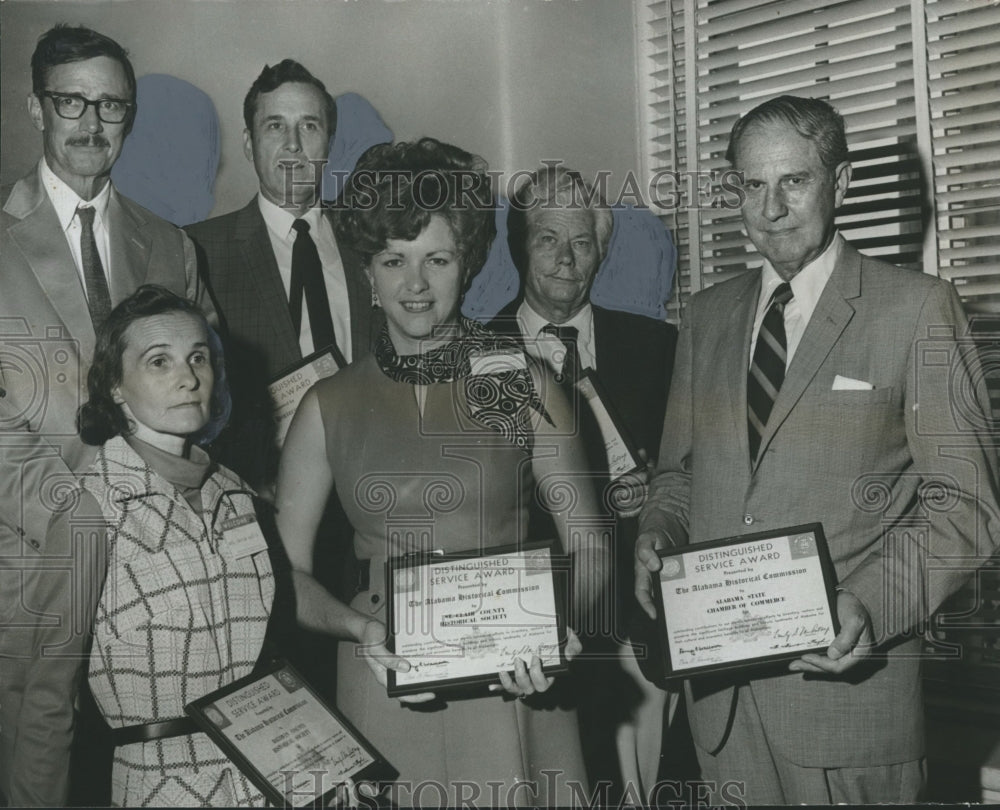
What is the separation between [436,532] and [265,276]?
2.50 ft

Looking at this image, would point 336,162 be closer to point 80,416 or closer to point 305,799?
point 80,416

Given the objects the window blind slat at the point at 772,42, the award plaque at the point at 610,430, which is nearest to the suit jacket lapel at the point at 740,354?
the award plaque at the point at 610,430

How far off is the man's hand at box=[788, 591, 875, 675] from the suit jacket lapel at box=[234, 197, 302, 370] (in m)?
1.37

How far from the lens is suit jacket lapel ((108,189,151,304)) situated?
237cm

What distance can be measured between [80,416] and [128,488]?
0.26 meters

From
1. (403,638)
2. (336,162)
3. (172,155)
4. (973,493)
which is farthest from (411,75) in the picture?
(973,493)

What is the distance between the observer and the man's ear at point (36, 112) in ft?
7.72

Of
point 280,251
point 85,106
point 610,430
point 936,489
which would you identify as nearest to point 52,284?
point 85,106

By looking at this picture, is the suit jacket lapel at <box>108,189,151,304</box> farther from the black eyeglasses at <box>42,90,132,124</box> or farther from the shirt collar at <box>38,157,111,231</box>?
the black eyeglasses at <box>42,90,132,124</box>

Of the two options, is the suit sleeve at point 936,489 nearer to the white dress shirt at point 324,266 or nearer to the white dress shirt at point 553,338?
the white dress shirt at point 553,338

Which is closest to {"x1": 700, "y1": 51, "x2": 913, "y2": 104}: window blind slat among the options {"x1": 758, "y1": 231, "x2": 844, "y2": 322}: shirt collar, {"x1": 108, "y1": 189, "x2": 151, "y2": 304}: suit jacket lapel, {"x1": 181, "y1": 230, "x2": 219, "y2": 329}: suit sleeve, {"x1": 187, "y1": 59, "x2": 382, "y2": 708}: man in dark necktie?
{"x1": 758, "y1": 231, "x2": 844, "y2": 322}: shirt collar

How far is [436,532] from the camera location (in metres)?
2.36

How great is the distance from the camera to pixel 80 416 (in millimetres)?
2281

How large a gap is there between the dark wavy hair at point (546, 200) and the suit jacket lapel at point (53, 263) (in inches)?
40.6
